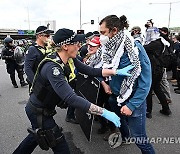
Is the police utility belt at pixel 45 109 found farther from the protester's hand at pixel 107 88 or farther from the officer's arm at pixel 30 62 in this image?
the officer's arm at pixel 30 62

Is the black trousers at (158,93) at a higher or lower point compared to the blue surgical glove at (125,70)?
lower

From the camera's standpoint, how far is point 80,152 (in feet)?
9.70

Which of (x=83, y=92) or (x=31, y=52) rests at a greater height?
(x=31, y=52)

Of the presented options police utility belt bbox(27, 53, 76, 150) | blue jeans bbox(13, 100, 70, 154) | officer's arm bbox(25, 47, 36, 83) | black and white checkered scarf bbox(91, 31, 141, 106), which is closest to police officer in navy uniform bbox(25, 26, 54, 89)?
officer's arm bbox(25, 47, 36, 83)

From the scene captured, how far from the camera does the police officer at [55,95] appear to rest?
5.92 feet

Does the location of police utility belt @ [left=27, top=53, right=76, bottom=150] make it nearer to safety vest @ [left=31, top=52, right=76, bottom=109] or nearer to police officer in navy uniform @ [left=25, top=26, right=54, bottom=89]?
safety vest @ [left=31, top=52, right=76, bottom=109]

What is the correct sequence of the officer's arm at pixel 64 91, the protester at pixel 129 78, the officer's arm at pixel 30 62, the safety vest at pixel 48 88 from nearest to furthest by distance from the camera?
the officer's arm at pixel 64 91 < the safety vest at pixel 48 88 < the protester at pixel 129 78 < the officer's arm at pixel 30 62

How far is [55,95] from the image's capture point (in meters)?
2.01

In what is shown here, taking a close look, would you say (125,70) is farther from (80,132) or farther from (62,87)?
(80,132)

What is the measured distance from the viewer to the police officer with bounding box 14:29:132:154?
1806mm

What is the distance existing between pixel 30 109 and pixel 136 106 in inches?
43.5

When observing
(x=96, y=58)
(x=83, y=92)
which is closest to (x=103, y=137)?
(x=83, y=92)

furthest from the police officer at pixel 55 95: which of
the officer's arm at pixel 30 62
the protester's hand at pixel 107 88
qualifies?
the officer's arm at pixel 30 62

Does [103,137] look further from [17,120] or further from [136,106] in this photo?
[17,120]
